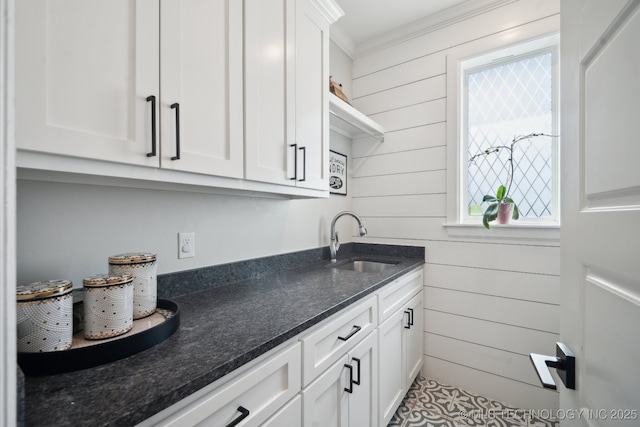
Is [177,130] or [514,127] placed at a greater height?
[514,127]

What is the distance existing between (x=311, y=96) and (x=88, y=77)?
99 cm

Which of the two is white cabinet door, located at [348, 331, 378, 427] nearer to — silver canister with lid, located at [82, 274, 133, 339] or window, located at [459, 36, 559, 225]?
silver canister with lid, located at [82, 274, 133, 339]

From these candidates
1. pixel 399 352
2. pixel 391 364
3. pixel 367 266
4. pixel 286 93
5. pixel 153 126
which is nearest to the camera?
pixel 153 126

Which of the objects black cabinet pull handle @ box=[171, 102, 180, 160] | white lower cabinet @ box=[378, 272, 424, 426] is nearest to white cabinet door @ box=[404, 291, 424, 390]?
white lower cabinet @ box=[378, 272, 424, 426]

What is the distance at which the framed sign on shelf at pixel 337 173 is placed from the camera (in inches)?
87.6

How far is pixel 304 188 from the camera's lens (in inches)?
55.5

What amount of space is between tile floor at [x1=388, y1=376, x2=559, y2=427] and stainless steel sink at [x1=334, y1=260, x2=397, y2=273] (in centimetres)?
89

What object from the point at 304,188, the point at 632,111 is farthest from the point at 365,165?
the point at 632,111

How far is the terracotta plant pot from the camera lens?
181 cm

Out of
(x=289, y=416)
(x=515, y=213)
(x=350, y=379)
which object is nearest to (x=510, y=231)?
(x=515, y=213)

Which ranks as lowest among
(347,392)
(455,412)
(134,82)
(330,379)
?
(455,412)

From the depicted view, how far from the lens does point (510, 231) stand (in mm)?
1832

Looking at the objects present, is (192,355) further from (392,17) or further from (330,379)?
(392,17)

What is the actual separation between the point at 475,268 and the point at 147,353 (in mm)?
1999
